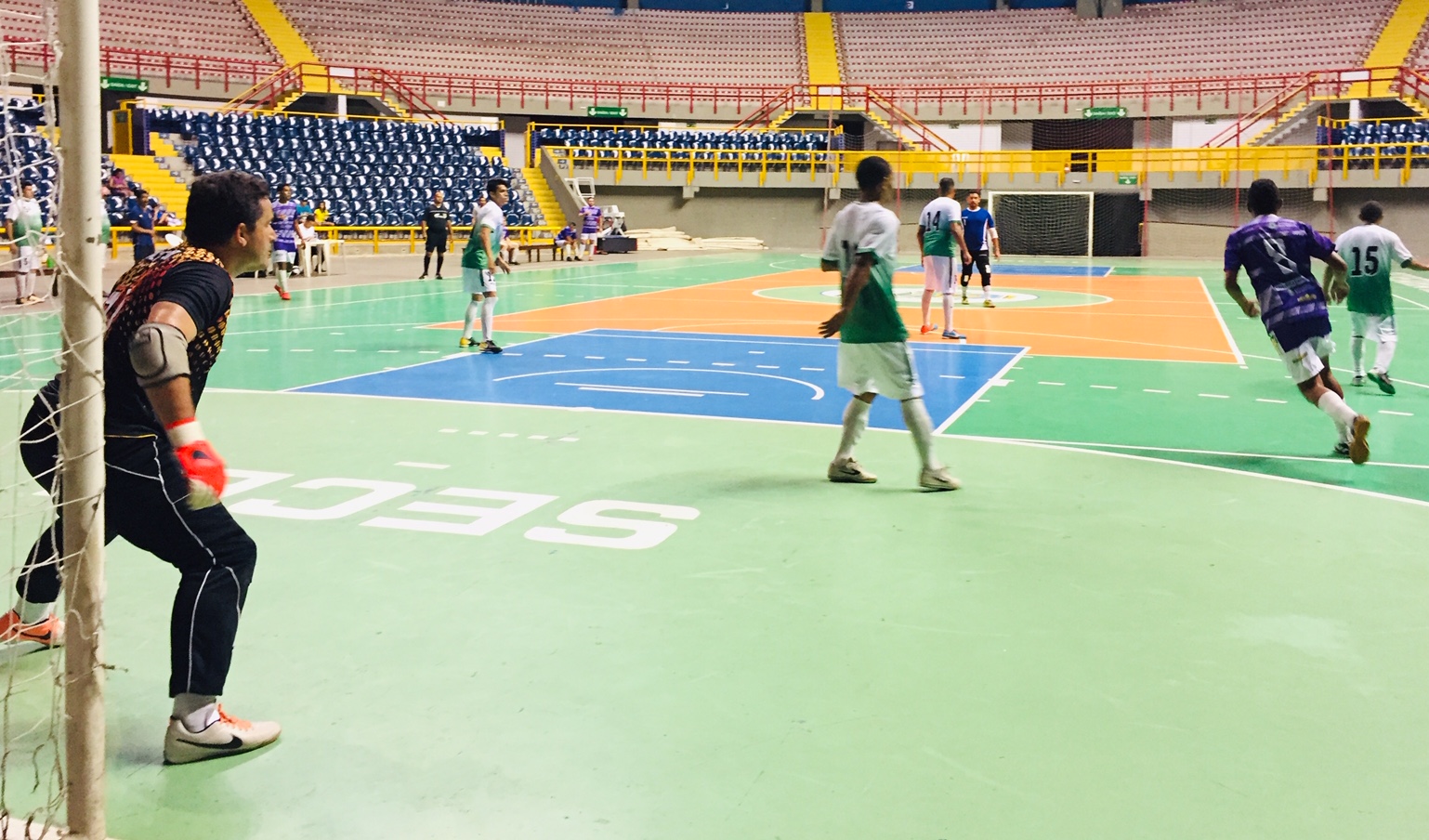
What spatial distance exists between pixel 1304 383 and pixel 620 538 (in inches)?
200

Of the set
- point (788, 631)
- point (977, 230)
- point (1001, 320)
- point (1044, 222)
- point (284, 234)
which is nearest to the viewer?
point (788, 631)

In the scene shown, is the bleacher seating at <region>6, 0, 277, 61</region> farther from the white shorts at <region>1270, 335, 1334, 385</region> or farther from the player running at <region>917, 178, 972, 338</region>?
the white shorts at <region>1270, 335, 1334, 385</region>

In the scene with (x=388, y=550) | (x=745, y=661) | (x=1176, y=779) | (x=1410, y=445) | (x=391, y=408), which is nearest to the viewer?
(x=1176, y=779)

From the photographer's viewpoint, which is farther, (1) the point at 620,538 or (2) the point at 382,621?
(1) the point at 620,538

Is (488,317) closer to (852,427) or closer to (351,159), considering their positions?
(852,427)

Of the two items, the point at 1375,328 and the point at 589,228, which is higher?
the point at 589,228

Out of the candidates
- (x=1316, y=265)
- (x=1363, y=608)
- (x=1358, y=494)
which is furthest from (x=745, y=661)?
(x=1316, y=265)

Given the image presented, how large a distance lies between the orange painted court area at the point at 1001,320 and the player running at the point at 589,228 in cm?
1259

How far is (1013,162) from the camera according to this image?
4216cm

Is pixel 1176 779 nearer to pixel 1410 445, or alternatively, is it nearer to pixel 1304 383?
pixel 1304 383

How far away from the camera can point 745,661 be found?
16.1ft

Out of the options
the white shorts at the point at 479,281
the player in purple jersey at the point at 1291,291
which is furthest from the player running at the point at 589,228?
the player in purple jersey at the point at 1291,291

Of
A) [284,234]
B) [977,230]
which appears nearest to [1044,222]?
[977,230]

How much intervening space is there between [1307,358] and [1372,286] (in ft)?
13.3
